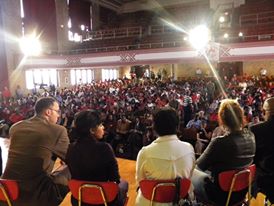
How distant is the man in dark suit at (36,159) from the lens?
2.02m

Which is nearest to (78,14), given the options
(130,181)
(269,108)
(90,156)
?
(130,181)

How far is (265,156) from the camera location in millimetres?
2297

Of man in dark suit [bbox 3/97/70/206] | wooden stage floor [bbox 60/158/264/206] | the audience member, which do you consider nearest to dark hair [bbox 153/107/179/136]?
the audience member

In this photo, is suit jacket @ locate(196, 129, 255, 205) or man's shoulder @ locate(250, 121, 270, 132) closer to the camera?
suit jacket @ locate(196, 129, 255, 205)

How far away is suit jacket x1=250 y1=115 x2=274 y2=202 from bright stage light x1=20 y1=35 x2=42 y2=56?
13696 mm

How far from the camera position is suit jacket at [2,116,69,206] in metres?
2.02

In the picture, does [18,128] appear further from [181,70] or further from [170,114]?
[181,70]

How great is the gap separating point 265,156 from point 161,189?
3.36ft

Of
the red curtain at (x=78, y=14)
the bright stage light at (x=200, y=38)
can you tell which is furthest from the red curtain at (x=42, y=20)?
the bright stage light at (x=200, y=38)

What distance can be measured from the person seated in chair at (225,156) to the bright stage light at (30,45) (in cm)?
1370

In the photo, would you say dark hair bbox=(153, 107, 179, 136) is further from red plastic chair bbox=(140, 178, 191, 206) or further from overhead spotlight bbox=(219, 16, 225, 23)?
overhead spotlight bbox=(219, 16, 225, 23)

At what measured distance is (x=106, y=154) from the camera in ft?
6.09

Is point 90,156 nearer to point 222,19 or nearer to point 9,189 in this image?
point 9,189

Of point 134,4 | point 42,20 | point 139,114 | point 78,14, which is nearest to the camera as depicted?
point 139,114
